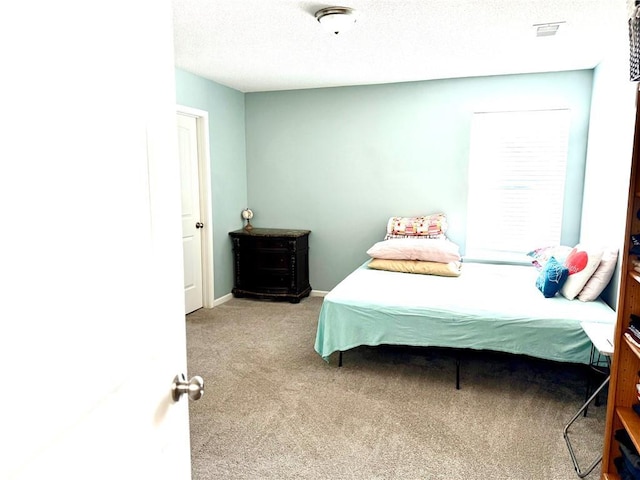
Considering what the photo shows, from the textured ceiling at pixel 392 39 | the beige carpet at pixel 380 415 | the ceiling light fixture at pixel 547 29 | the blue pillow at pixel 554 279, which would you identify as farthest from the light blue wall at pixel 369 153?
the beige carpet at pixel 380 415

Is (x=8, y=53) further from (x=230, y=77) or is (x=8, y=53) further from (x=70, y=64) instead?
(x=230, y=77)

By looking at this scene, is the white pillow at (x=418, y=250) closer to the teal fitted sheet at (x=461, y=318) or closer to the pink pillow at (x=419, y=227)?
the pink pillow at (x=419, y=227)

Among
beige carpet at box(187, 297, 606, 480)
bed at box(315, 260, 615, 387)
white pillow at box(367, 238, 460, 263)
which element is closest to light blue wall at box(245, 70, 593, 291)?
white pillow at box(367, 238, 460, 263)

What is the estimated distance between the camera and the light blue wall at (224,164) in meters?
4.64

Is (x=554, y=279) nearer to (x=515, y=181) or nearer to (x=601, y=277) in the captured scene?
(x=601, y=277)

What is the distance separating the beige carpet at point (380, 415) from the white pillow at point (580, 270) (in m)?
0.58

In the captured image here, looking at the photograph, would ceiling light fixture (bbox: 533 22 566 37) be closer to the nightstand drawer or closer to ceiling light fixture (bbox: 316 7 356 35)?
ceiling light fixture (bbox: 316 7 356 35)

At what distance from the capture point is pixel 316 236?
5.23 metres

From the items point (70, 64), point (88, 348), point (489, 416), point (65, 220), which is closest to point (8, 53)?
point (70, 64)

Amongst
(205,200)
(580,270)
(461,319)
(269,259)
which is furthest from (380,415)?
(205,200)

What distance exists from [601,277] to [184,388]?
9.99 ft

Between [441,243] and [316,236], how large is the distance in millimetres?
1599

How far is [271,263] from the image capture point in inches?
196

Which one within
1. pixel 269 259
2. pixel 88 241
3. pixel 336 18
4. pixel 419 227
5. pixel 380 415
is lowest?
pixel 380 415
